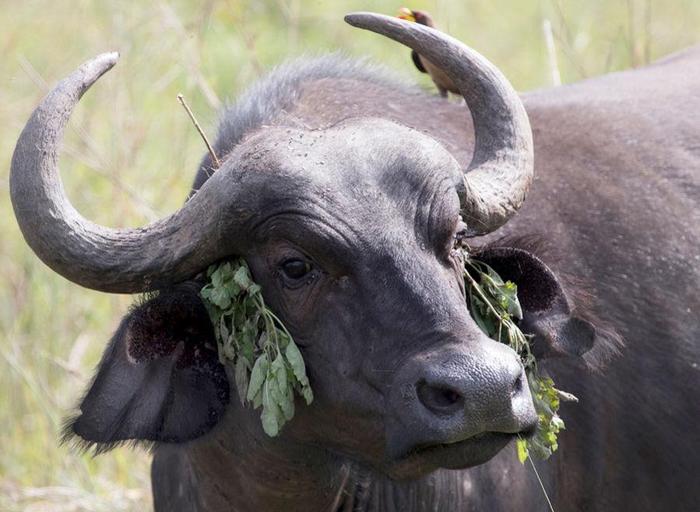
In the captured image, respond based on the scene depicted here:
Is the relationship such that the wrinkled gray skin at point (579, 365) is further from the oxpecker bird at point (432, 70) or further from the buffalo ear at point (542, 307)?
the buffalo ear at point (542, 307)

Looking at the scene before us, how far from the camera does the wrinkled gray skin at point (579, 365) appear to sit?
5035mm

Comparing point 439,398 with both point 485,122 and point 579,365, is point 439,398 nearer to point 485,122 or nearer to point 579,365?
point 485,122

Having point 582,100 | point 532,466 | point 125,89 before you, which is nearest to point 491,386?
point 532,466

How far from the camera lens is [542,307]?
499 cm

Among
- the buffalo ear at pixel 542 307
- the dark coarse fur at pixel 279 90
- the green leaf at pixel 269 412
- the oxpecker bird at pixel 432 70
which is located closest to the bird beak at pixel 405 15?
the oxpecker bird at pixel 432 70

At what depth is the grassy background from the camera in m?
7.35

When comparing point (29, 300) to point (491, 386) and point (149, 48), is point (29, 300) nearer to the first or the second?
point (149, 48)

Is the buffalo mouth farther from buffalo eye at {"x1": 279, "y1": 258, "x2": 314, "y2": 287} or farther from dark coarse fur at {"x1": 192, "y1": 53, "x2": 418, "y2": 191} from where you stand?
dark coarse fur at {"x1": 192, "y1": 53, "x2": 418, "y2": 191}

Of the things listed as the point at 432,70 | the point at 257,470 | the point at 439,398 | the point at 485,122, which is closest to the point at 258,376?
the point at 257,470

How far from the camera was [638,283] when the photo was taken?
5.57 metres

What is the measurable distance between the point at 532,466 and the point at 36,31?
7.08m

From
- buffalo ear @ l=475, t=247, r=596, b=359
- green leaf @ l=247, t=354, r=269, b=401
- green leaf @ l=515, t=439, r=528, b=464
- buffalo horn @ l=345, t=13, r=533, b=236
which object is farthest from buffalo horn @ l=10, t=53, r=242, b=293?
green leaf @ l=515, t=439, r=528, b=464

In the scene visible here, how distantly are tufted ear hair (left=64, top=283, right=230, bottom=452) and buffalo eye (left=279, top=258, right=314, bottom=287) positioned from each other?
1.13 ft

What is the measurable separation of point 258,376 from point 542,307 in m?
1.08
